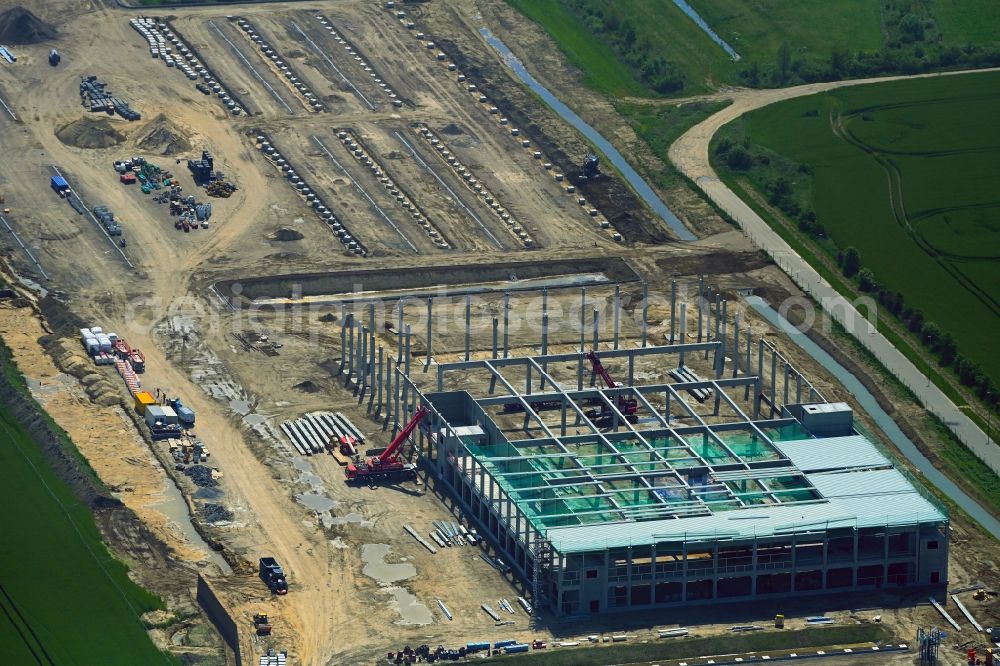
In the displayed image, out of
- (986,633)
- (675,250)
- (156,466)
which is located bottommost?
(986,633)

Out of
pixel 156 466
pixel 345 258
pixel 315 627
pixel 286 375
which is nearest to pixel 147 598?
pixel 315 627

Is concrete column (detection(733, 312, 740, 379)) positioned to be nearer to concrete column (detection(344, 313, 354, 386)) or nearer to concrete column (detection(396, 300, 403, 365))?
concrete column (detection(396, 300, 403, 365))

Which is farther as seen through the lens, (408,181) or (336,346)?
(408,181)

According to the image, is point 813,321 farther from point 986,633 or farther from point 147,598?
point 147,598

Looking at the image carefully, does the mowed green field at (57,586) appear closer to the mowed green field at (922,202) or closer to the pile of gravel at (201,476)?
the pile of gravel at (201,476)

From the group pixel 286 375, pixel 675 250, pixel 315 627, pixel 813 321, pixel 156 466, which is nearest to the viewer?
pixel 315 627

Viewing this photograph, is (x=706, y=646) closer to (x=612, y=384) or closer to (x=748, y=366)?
(x=612, y=384)
